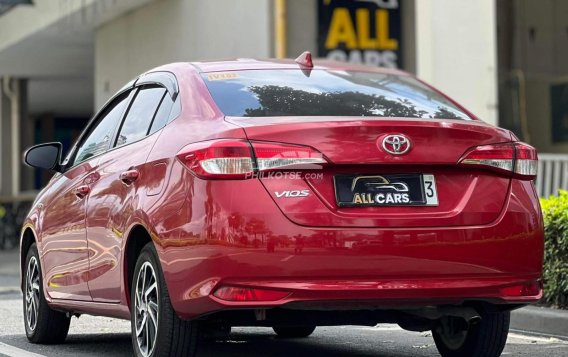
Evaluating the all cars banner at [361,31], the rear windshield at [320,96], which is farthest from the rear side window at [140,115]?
the all cars banner at [361,31]

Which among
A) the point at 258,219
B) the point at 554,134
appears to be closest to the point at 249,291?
the point at 258,219

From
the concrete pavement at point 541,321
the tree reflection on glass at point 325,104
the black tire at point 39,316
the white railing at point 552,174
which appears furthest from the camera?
the white railing at point 552,174

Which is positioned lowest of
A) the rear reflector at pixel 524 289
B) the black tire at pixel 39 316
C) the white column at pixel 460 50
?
the black tire at pixel 39 316

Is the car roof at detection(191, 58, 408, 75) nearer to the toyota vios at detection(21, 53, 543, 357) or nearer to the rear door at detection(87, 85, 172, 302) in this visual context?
the toyota vios at detection(21, 53, 543, 357)

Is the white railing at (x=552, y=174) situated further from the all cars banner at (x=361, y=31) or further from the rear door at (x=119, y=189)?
the rear door at (x=119, y=189)

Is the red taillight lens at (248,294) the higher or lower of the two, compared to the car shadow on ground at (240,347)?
higher

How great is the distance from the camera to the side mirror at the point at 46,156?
27.4ft

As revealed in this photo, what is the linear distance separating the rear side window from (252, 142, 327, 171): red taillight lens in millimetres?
1345

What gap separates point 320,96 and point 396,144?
2.52 ft

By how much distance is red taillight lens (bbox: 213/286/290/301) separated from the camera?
579 centimetres

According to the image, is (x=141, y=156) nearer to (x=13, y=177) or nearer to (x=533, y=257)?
(x=533, y=257)

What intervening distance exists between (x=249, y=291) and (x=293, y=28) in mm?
12893

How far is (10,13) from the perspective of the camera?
90.0 feet

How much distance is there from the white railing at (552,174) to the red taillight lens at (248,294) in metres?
10.3
